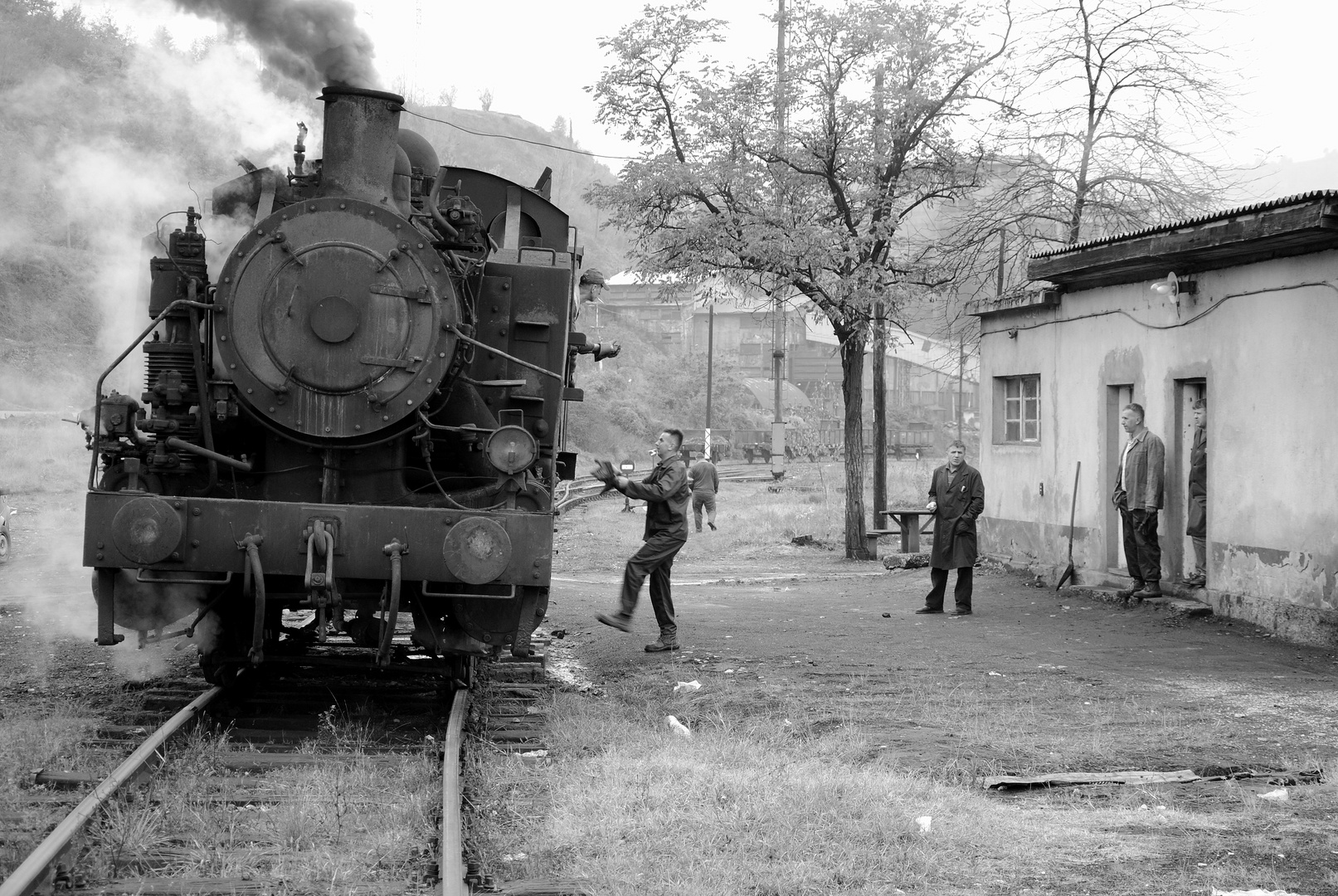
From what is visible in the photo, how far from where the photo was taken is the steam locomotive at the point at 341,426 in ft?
20.8

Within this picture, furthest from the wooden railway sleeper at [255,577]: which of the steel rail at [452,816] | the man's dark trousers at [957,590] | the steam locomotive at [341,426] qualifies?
the man's dark trousers at [957,590]

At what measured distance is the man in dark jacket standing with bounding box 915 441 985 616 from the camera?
12.3 meters

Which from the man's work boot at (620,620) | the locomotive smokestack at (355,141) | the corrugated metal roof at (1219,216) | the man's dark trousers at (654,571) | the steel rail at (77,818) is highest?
the corrugated metal roof at (1219,216)

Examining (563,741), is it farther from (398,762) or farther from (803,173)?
(803,173)

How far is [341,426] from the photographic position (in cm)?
659

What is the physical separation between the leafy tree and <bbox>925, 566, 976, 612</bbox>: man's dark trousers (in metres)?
5.56

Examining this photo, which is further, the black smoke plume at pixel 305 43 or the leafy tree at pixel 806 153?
the leafy tree at pixel 806 153

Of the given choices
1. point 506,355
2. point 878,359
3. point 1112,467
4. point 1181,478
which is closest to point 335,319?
point 506,355

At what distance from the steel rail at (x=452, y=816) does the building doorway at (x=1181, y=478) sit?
826 centimetres

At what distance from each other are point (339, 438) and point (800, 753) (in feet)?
9.38

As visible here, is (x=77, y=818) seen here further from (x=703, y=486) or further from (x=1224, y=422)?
(x=703, y=486)

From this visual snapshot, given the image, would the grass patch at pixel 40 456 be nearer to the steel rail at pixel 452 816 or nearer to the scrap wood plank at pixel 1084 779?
the steel rail at pixel 452 816

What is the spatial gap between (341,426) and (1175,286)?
A: 8.56m

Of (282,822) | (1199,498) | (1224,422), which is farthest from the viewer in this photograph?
(1199,498)
